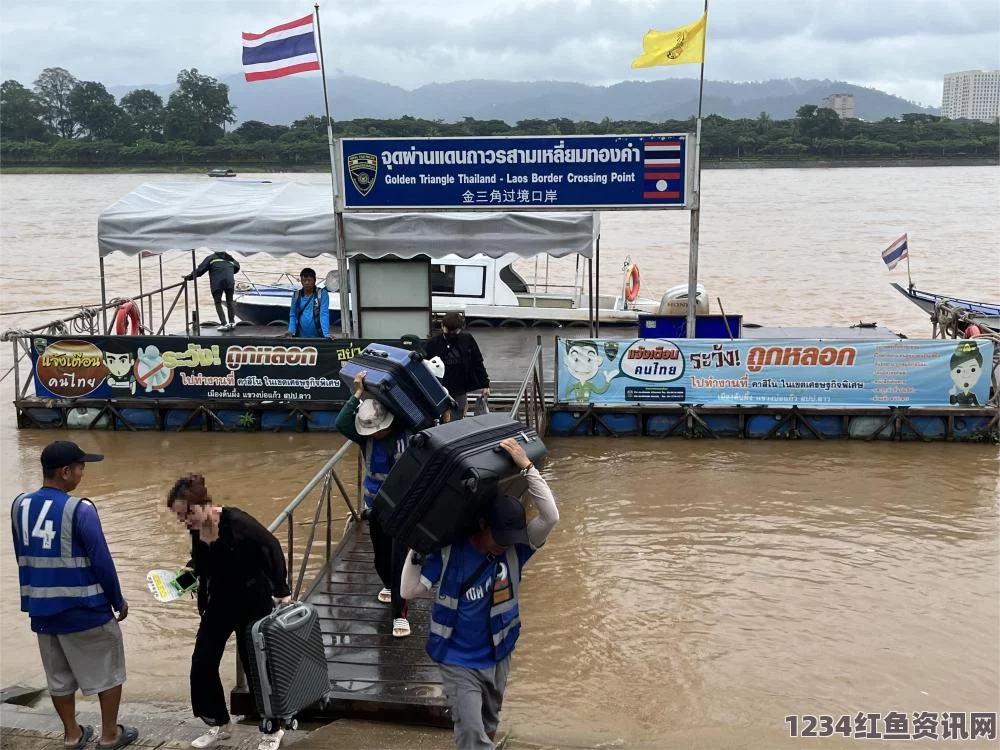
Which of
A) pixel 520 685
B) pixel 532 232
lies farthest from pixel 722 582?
pixel 532 232

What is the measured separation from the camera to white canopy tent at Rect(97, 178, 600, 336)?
14.3m

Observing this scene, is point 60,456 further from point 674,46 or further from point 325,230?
point 674,46

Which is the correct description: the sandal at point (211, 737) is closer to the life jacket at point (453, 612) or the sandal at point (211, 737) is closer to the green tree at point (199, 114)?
the life jacket at point (453, 612)

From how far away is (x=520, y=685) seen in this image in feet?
24.2

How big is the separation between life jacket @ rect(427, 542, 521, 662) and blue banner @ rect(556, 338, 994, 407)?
9.46 meters

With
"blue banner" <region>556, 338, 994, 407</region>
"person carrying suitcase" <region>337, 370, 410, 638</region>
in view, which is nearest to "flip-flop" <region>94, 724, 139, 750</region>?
"person carrying suitcase" <region>337, 370, 410, 638</region>

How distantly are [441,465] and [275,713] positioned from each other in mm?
1828

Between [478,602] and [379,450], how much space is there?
2315 millimetres

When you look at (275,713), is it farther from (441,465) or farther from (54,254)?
(54,254)

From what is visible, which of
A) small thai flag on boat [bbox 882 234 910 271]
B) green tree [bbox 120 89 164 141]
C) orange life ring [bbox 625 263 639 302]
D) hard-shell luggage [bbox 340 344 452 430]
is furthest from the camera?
green tree [bbox 120 89 164 141]

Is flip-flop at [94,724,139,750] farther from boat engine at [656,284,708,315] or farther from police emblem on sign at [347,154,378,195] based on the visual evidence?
boat engine at [656,284,708,315]

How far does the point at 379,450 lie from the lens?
6.59m

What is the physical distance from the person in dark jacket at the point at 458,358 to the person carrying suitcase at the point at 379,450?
302cm

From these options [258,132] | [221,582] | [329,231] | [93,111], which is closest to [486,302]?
[329,231]
